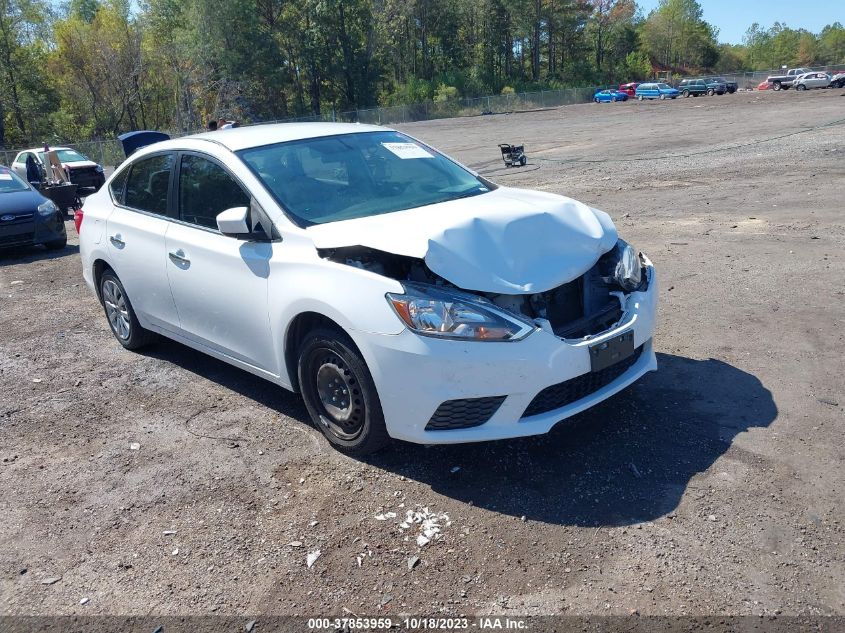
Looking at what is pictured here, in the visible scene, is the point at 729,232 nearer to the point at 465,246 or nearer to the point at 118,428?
the point at 465,246

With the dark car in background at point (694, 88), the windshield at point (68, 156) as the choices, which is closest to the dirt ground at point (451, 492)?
the windshield at point (68, 156)

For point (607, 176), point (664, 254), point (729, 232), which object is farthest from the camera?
point (607, 176)

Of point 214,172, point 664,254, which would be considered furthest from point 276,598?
point 664,254

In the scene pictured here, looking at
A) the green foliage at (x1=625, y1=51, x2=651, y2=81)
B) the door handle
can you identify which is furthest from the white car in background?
the door handle

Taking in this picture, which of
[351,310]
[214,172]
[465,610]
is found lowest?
[465,610]

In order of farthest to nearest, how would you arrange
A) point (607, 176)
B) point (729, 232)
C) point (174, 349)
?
1. point (607, 176)
2. point (729, 232)
3. point (174, 349)

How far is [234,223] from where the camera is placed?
4520 millimetres

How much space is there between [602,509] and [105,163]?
40926 mm

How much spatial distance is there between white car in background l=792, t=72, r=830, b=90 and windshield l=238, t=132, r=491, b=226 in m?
64.0

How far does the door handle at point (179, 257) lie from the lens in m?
5.20

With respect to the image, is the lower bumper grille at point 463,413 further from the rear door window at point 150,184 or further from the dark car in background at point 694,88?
the dark car in background at point 694,88

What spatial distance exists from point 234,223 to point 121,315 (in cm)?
250

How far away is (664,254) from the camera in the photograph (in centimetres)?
843

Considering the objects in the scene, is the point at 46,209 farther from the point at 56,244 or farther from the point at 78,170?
the point at 78,170
